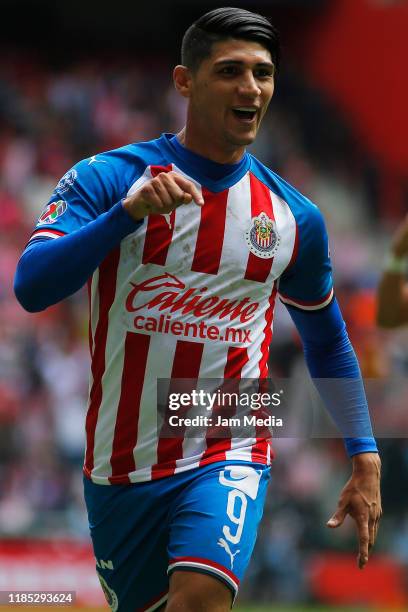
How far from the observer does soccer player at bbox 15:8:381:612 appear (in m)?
4.35

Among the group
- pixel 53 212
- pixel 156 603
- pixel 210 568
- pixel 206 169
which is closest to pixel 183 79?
pixel 206 169

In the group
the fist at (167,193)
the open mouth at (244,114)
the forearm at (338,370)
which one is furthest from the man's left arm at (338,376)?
the fist at (167,193)

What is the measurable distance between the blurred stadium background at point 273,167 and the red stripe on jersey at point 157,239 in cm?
633

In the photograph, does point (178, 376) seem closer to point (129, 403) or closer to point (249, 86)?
point (129, 403)

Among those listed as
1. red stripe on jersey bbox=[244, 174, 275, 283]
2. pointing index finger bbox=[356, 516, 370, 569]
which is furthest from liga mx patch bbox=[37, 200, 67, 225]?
pointing index finger bbox=[356, 516, 370, 569]

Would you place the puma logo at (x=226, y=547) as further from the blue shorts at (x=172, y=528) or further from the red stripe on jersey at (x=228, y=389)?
the red stripe on jersey at (x=228, y=389)

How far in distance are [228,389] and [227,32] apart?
4.12ft

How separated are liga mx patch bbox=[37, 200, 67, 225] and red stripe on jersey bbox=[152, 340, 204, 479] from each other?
0.62 m

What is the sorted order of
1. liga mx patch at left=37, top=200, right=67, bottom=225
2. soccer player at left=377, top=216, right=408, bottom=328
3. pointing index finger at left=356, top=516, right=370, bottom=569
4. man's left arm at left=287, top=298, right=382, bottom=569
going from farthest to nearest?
soccer player at left=377, top=216, right=408, bottom=328 < man's left arm at left=287, top=298, right=382, bottom=569 < pointing index finger at left=356, top=516, right=370, bottom=569 < liga mx patch at left=37, top=200, right=67, bottom=225

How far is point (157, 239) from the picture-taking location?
448 centimetres

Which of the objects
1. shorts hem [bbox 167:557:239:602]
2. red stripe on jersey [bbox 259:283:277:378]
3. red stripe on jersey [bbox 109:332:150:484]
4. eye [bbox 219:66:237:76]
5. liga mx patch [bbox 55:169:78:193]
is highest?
eye [bbox 219:66:237:76]

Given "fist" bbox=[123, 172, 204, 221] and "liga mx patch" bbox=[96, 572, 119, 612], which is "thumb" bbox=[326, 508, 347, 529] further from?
"fist" bbox=[123, 172, 204, 221]

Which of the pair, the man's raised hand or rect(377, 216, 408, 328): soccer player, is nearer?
the man's raised hand

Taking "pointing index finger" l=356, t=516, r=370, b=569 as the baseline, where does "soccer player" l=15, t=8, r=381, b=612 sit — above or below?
above
